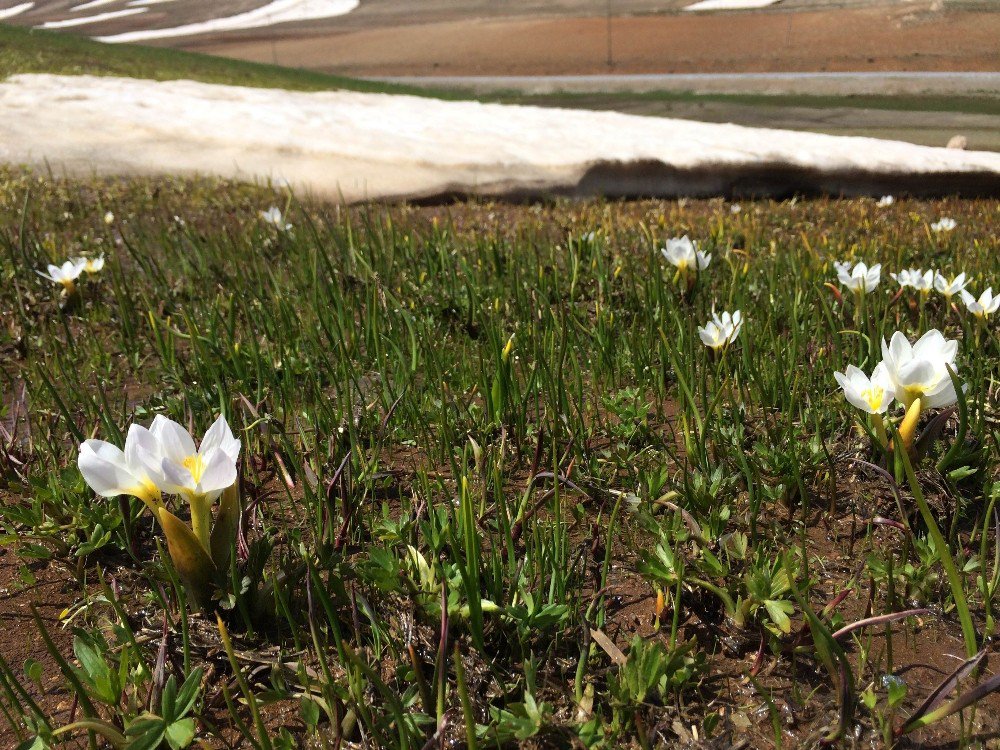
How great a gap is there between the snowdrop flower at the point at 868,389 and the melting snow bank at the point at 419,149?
5282mm

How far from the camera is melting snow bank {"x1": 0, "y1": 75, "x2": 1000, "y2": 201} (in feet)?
24.0

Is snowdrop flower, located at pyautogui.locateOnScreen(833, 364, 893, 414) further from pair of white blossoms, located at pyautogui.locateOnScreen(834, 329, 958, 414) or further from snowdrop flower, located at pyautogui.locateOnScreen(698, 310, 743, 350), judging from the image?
snowdrop flower, located at pyautogui.locateOnScreen(698, 310, 743, 350)

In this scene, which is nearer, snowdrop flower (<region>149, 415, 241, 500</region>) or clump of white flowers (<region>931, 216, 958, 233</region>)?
snowdrop flower (<region>149, 415, 241, 500</region>)

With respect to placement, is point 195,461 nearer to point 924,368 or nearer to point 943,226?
→ point 924,368

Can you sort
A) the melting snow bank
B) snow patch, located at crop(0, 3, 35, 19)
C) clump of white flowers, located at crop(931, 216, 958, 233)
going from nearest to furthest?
clump of white flowers, located at crop(931, 216, 958, 233) < the melting snow bank < snow patch, located at crop(0, 3, 35, 19)

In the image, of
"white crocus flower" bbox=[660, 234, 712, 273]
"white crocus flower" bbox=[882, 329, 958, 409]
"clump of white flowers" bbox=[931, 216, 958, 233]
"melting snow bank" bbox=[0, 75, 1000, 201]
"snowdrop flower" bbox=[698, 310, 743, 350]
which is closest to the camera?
"white crocus flower" bbox=[882, 329, 958, 409]

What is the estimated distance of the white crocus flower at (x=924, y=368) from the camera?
1.80 meters

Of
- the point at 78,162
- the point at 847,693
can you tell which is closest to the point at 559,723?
the point at 847,693

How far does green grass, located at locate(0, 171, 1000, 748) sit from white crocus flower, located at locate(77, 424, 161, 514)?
0.20m

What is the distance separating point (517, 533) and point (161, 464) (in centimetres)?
83

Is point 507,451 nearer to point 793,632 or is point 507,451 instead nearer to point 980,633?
point 793,632

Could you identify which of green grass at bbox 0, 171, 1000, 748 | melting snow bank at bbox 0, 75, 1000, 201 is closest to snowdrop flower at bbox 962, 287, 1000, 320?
green grass at bbox 0, 171, 1000, 748

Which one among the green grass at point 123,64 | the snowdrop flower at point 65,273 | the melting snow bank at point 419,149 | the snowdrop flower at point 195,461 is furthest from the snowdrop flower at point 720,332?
the green grass at point 123,64

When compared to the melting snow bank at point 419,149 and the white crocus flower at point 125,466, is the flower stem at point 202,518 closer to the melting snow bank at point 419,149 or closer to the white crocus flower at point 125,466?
the white crocus flower at point 125,466
